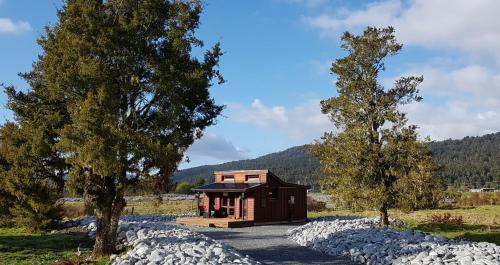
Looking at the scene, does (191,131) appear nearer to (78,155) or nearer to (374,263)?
(78,155)

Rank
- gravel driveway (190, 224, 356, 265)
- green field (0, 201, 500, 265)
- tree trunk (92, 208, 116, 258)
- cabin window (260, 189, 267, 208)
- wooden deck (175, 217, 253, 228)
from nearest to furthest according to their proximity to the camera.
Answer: gravel driveway (190, 224, 356, 265), tree trunk (92, 208, 116, 258), green field (0, 201, 500, 265), wooden deck (175, 217, 253, 228), cabin window (260, 189, 267, 208)

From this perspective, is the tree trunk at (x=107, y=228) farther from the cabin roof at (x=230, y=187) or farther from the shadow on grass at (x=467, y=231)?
the shadow on grass at (x=467, y=231)

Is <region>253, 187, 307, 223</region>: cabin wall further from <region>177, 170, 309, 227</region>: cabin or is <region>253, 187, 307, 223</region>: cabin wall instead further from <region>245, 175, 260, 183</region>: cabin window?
<region>245, 175, 260, 183</region>: cabin window

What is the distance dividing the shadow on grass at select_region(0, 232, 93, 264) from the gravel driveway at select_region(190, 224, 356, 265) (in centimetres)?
675

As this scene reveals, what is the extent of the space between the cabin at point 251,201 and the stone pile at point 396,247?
28.2 ft

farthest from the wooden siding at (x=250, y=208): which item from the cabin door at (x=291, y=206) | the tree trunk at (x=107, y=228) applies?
the tree trunk at (x=107, y=228)

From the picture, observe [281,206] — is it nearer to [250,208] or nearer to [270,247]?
[250,208]

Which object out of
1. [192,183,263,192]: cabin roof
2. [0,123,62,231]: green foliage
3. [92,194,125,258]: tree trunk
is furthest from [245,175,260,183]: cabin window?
[92,194,125,258]: tree trunk

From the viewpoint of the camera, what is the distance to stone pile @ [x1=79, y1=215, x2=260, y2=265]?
591 inches

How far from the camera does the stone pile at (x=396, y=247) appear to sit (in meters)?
15.1

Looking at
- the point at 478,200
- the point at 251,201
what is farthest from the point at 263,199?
the point at 478,200

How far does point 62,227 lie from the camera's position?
25.2 m

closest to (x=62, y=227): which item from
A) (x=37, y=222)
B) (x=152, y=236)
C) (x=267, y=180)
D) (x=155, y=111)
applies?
(x=37, y=222)

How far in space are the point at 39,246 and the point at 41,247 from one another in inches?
10.7
